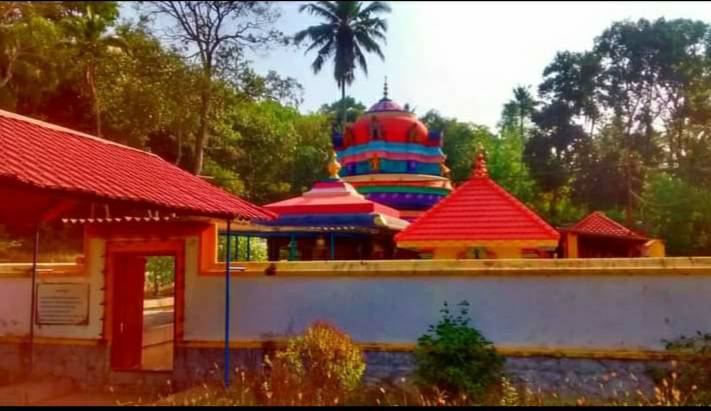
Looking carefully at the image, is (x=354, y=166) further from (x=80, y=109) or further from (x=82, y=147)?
(x=82, y=147)

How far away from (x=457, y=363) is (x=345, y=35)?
118ft

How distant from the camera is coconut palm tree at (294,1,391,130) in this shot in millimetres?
41062

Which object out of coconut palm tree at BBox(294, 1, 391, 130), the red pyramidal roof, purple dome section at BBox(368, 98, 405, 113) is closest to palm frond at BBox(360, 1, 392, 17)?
coconut palm tree at BBox(294, 1, 391, 130)

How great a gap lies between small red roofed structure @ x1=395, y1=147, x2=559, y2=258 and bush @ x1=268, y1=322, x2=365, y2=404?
3.97 metres

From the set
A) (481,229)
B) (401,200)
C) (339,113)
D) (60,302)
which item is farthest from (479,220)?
(339,113)

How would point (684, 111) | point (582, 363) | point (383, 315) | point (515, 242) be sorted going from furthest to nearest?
point (684, 111) → point (515, 242) → point (383, 315) → point (582, 363)

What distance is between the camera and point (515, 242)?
1095cm

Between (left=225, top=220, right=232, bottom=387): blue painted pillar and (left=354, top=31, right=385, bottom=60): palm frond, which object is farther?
(left=354, top=31, right=385, bottom=60): palm frond

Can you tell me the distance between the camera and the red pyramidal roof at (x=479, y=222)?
435 inches

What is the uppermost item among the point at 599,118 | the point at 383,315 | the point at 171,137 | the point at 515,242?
the point at 599,118

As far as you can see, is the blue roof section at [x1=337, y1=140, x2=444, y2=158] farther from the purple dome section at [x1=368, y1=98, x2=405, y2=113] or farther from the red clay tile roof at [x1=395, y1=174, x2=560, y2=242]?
the red clay tile roof at [x1=395, y1=174, x2=560, y2=242]

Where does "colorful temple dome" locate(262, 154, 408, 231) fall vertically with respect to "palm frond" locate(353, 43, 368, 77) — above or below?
below

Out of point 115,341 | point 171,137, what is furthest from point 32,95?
point 115,341

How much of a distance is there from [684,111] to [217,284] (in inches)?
588
